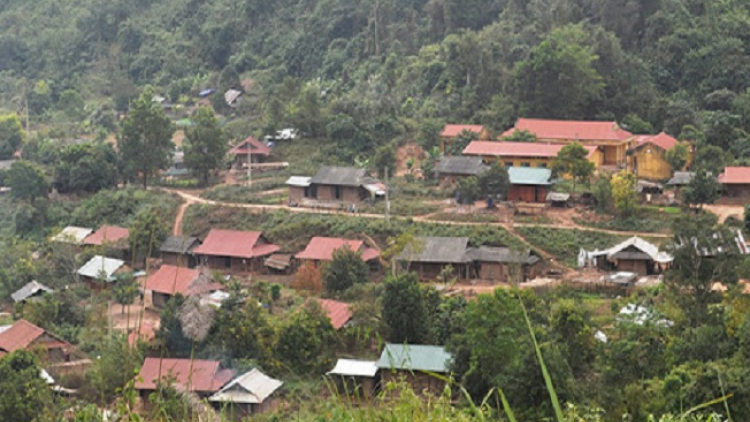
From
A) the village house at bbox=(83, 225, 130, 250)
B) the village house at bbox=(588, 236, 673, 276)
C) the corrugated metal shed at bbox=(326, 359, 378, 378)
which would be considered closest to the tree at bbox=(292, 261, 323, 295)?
the corrugated metal shed at bbox=(326, 359, 378, 378)

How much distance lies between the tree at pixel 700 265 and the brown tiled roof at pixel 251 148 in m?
15.0

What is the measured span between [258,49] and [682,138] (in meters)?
20.2

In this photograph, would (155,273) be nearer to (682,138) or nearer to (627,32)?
(682,138)

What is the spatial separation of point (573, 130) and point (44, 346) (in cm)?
1554

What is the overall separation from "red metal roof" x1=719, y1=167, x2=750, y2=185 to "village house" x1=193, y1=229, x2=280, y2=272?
10651 mm

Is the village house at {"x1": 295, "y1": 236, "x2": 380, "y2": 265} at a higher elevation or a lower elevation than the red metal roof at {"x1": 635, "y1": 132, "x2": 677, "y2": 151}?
lower

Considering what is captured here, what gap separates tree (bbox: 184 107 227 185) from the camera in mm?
27312

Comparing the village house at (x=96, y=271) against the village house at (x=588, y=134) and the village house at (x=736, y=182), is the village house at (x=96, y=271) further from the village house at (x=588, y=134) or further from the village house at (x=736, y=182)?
the village house at (x=736, y=182)

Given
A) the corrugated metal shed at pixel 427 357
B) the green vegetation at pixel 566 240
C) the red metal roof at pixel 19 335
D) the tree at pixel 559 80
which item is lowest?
the red metal roof at pixel 19 335

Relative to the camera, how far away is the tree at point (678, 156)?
24094 mm

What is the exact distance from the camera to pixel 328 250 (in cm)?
2231

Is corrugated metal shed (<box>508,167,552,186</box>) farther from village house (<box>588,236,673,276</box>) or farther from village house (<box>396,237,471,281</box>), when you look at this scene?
village house (<box>588,236,673,276</box>)

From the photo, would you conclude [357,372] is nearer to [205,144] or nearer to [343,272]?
[343,272]

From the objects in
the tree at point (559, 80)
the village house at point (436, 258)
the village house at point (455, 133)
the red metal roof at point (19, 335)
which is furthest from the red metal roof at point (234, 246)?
the tree at point (559, 80)
